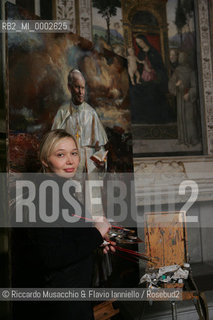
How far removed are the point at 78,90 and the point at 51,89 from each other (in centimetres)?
42

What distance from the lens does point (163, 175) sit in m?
5.06

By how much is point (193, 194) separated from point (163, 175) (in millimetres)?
593

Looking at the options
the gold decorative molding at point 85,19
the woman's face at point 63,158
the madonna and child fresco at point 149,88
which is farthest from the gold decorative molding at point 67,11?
the woman's face at point 63,158

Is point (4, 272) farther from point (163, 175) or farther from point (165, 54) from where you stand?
point (165, 54)

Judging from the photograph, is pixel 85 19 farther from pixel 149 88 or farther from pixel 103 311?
pixel 103 311

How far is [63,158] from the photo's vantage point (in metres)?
2.31

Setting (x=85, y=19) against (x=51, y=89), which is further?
(x=85, y=19)

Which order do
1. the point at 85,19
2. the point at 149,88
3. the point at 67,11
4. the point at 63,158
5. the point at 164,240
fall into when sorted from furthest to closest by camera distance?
the point at 149,88 < the point at 85,19 < the point at 67,11 < the point at 164,240 < the point at 63,158

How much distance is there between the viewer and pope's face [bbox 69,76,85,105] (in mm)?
3016

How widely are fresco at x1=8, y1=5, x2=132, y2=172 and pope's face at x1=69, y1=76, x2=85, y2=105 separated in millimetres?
98

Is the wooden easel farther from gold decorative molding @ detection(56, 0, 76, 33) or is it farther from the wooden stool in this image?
gold decorative molding @ detection(56, 0, 76, 33)

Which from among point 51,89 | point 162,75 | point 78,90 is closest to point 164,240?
point 78,90

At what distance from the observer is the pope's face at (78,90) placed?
119 inches

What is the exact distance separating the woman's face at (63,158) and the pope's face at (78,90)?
0.80 m
